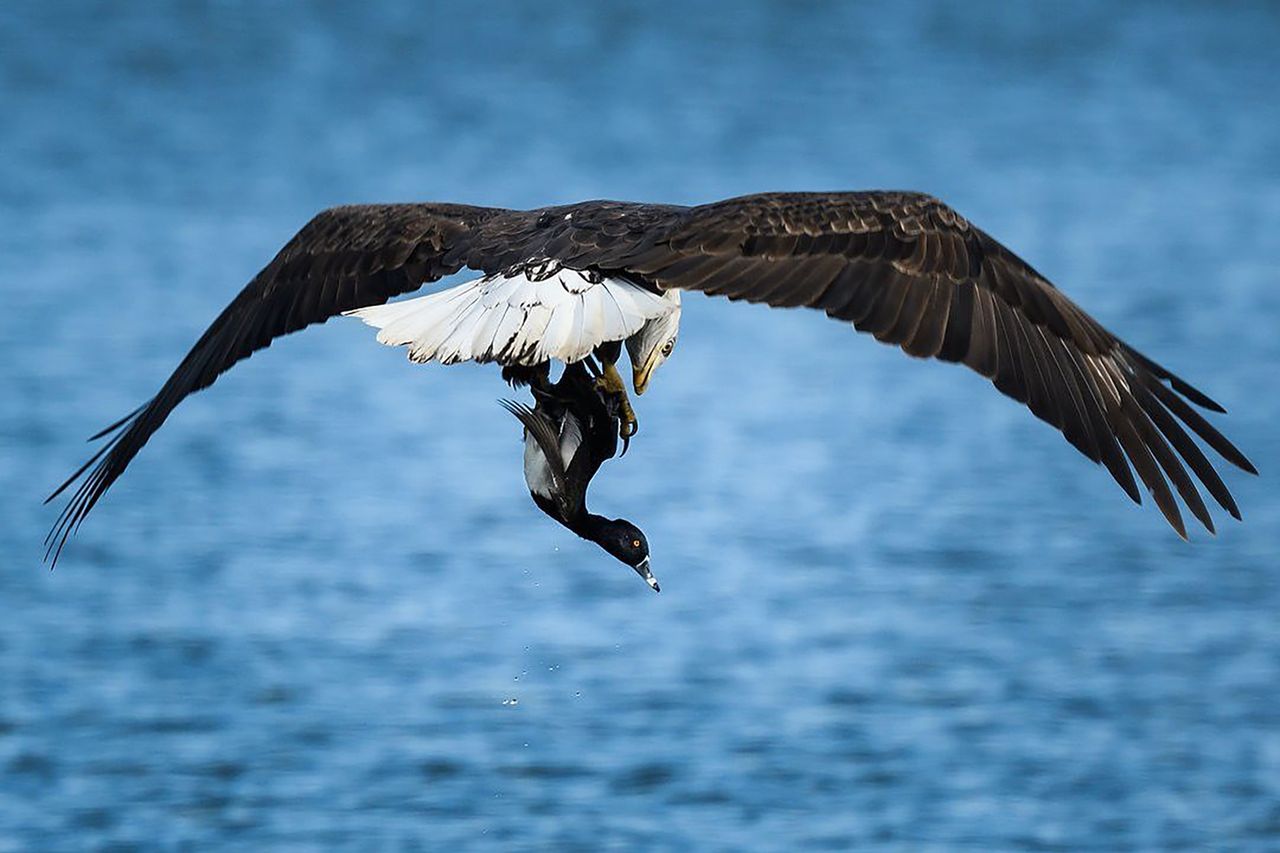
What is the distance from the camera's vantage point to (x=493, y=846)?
8.70 m

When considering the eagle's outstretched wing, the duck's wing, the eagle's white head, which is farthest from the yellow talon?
the eagle's outstretched wing

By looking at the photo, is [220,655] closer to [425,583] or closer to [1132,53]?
[425,583]

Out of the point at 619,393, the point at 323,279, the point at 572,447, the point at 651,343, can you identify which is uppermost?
the point at 323,279

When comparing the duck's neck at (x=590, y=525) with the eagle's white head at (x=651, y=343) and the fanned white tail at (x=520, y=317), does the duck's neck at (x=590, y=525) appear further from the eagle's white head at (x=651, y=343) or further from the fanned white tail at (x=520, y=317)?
the fanned white tail at (x=520, y=317)

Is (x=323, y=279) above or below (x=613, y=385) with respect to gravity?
above

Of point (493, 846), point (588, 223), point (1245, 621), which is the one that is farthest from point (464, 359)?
point (1245, 621)

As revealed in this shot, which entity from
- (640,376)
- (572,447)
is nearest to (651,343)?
(640,376)

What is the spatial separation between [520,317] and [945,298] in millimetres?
1091

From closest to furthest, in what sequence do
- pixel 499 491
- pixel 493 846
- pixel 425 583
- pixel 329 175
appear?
pixel 493 846
pixel 425 583
pixel 499 491
pixel 329 175

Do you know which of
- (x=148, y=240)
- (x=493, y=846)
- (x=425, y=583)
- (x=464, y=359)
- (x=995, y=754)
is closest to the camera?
(x=464, y=359)

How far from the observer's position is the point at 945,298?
5.98 metres

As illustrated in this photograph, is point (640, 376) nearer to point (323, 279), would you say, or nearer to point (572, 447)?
point (572, 447)

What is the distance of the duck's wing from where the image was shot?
5.89 metres

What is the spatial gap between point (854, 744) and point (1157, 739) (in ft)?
4.18
